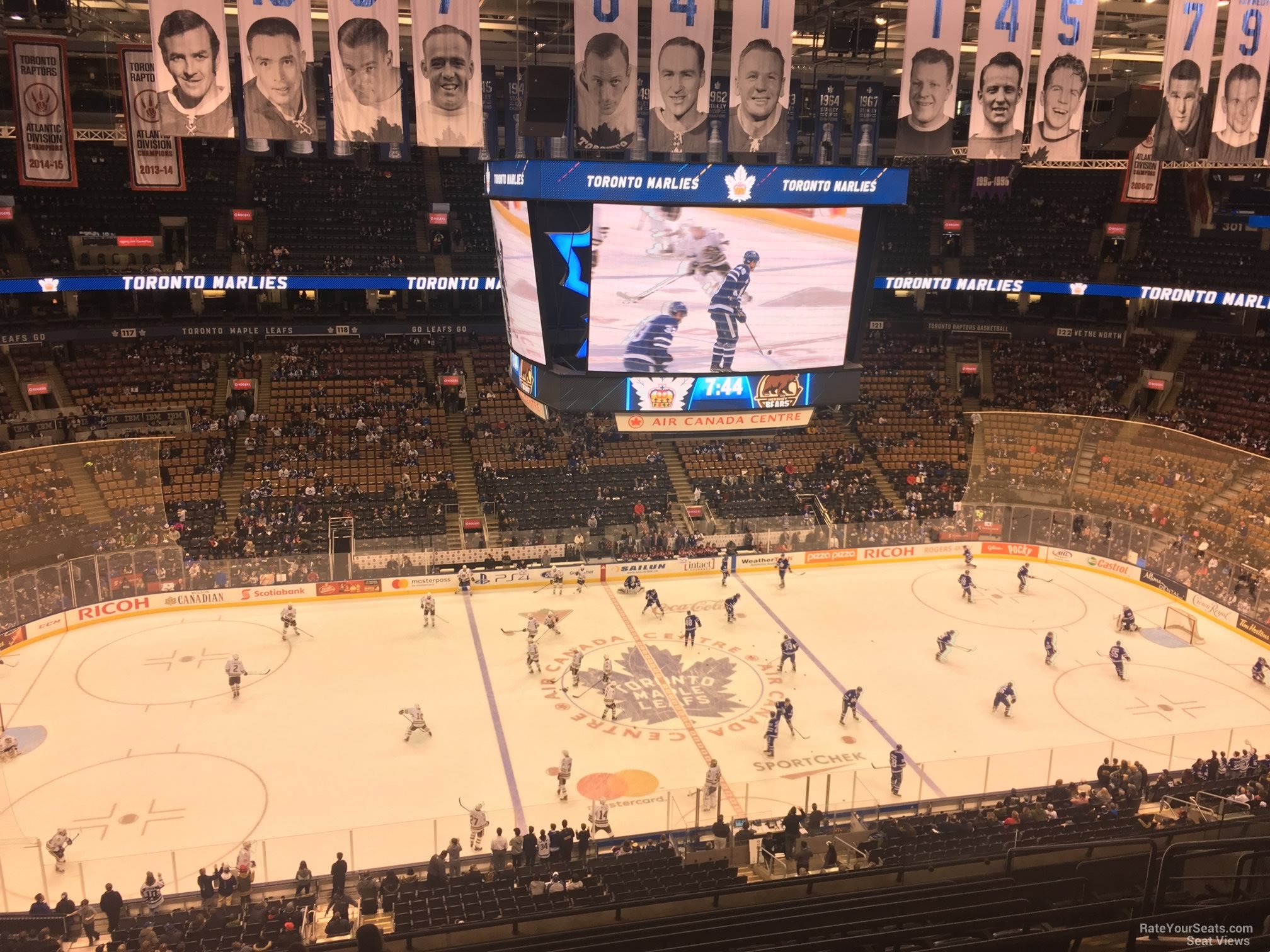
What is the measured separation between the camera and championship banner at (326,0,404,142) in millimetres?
19891

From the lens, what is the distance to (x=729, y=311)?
21.5 m

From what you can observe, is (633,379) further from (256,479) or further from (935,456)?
(935,456)

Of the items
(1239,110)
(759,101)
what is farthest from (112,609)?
(1239,110)

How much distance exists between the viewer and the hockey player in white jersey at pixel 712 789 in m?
16.7

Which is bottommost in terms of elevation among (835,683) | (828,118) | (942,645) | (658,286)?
(835,683)

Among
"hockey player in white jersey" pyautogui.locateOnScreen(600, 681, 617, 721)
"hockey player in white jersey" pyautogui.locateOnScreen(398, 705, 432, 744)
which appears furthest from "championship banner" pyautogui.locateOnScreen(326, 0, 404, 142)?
"hockey player in white jersey" pyautogui.locateOnScreen(600, 681, 617, 721)

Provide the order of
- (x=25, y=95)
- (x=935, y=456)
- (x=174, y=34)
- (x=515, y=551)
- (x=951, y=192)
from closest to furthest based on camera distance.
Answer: (x=174, y=34) < (x=25, y=95) < (x=515, y=551) < (x=935, y=456) < (x=951, y=192)

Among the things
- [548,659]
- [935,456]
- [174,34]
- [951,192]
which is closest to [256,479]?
[548,659]

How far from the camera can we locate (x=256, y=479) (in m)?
33.5

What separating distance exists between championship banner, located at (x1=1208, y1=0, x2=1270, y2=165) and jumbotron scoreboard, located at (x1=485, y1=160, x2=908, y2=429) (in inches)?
288

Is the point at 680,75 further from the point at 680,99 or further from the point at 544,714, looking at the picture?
the point at 544,714

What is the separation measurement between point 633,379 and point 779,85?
264 inches

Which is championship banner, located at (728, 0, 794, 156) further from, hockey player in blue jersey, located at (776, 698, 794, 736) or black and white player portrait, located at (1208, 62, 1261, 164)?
hockey player in blue jersey, located at (776, 698, 794, 736)

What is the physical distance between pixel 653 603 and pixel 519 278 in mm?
10774
